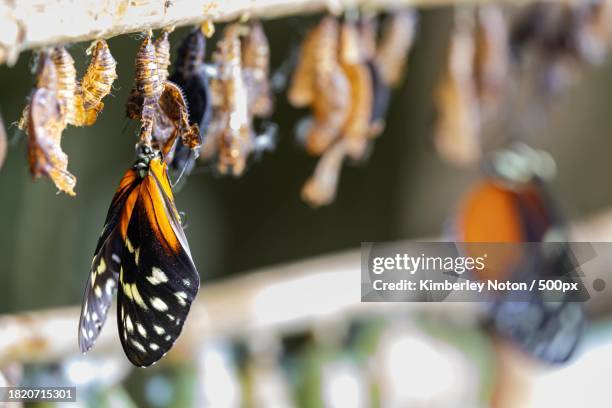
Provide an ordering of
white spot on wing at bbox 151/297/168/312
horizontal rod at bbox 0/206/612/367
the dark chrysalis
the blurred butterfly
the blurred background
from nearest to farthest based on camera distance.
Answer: white spot on wing at bbox 151/297/168/312 < the dark chrysalis < the blurred butterfly < the blurred background < horizontal rod at bbox 0/206/612/367

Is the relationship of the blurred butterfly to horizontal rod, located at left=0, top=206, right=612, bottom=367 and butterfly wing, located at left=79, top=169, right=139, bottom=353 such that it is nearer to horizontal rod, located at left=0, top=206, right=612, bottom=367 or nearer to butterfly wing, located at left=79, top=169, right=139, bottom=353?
horizontal rod, located at left=0, top=206, right=612, bottom=367

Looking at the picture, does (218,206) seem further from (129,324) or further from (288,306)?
(129,324)

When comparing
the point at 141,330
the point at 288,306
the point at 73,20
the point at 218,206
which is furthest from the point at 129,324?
the point at 218,206

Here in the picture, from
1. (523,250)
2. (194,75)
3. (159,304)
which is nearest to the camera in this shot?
(159,304)

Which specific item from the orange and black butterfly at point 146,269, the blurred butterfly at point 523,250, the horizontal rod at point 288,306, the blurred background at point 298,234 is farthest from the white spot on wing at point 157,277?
the horizontal rod at point 288,306

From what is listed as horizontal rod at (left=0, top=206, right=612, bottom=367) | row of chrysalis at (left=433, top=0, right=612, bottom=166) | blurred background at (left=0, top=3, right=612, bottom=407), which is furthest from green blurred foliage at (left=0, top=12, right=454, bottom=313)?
horizontal rod at (left=0, top=206, right=612, bottom=367)

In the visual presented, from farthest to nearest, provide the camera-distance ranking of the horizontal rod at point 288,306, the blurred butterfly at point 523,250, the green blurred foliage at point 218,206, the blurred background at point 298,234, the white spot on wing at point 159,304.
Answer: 1. the green blurred foliage at point 218,206
2. the horizontal rod at point 288,306
3. the blurred background at point 298,234
4. the blurred butterfly at point 523,250
5. the white spot on wing at point 159,304

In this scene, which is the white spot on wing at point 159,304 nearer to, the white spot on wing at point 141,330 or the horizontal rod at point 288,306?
the white spot on wing at point 141,330

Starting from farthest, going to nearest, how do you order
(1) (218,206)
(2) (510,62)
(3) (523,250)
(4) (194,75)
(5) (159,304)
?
1. (1) (218,206)
2. (2) (510,62)
3. (3) (523,250)
4. (4) (194,75)
5. (5) (159,304)
